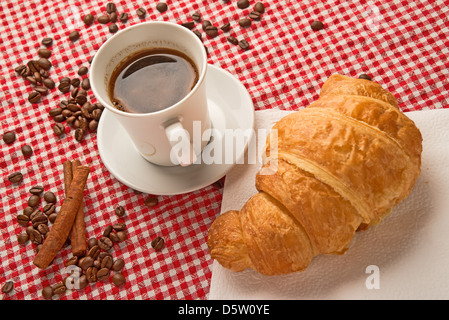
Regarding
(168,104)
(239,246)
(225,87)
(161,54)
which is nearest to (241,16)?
(225,87)

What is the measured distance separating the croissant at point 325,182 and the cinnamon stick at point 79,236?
459 mm

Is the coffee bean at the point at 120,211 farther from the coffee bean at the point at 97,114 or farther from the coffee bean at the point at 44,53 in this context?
the coffee bean at the point at 44,53

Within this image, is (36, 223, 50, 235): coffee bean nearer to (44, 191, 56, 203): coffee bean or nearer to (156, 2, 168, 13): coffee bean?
(44, 191, 56, 203): coffee bean

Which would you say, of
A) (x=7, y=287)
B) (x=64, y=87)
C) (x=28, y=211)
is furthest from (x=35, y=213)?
(x=64, y=87)

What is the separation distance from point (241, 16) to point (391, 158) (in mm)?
878

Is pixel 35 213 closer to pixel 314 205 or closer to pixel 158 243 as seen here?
pixel 158 243

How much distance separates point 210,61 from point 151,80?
44cm

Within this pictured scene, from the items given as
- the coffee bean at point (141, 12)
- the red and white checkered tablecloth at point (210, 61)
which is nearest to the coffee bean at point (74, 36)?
the red and white checkered tablecloth at point (210, 61)

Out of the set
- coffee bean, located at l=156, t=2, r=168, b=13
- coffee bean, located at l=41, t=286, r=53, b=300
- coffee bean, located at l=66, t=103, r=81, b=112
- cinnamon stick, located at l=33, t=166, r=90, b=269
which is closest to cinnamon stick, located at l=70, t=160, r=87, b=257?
cinnamon stick, located at l=33, t=166, r=90, b=269

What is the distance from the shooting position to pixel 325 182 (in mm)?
1059

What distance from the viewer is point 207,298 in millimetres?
1332

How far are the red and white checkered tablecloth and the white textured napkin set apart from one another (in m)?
0.20

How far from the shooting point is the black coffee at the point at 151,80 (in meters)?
1.21

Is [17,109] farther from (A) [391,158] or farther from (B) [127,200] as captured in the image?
(A) [391,158]
